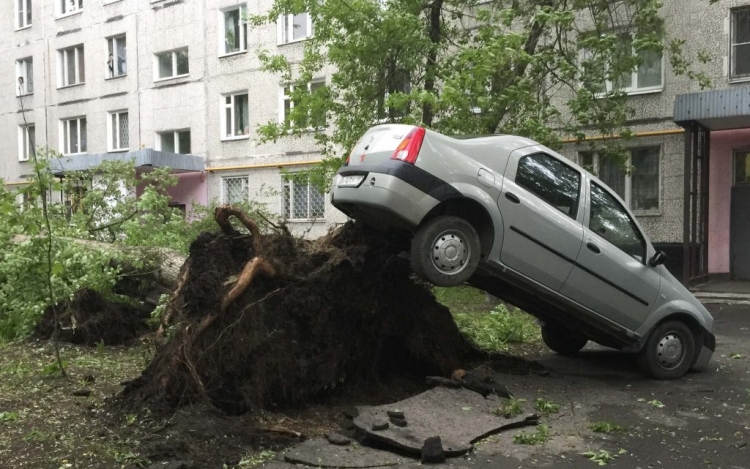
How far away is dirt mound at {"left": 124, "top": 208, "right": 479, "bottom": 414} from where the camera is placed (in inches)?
223

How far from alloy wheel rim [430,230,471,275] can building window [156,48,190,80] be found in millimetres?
23575

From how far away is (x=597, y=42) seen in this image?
12930 millimetres

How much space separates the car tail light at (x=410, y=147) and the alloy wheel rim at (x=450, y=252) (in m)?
0.70

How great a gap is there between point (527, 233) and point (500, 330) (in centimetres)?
337

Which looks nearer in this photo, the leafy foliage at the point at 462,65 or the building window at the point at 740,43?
the leafy foliage at the point at 462,65

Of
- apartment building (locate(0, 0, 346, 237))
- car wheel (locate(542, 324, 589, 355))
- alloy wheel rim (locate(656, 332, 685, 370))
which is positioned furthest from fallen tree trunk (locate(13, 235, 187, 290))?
apartment building (locate(0, 0, 346, 237))

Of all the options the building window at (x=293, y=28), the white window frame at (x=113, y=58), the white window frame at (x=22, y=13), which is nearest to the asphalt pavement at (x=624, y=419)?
Answer: the building window at (x=293, y=28)

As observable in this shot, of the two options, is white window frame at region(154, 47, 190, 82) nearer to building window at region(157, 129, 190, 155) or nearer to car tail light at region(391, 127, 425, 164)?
building window at region(157, 129, 190, 155)

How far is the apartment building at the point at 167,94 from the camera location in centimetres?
2495

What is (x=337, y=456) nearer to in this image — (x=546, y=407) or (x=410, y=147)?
(x=546, y=407)

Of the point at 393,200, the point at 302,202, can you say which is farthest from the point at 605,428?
the point at 302,202

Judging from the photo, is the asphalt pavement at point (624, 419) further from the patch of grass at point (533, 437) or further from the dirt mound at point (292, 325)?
the dirt mound at point (292, 325)

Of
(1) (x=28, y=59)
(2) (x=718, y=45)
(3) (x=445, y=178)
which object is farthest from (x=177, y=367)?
(1) (x=28, y=59)

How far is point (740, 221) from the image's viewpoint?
54.7 ft
